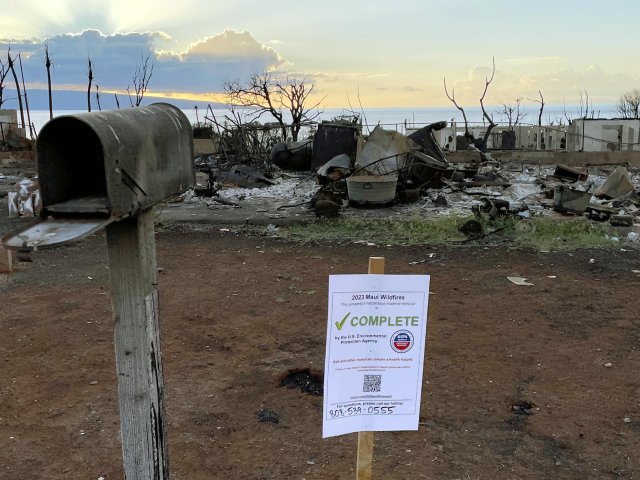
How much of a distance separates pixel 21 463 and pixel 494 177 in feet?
49.1

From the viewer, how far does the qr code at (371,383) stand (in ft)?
8.58

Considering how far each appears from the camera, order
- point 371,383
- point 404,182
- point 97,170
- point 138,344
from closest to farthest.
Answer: point 97,170 < point 138,344 < point 371,383 < point 404,182

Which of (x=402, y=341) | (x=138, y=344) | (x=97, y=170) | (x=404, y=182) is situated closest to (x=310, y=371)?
(x=402, y=341)

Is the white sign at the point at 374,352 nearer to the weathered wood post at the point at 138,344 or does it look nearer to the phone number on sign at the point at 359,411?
the phone number on sign at the point at 359,411

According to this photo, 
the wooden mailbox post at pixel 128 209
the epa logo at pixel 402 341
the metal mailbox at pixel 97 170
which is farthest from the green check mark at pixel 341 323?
the metal mailbox at pixel 97 170

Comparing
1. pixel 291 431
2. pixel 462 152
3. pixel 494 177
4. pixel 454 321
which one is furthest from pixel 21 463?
pixel 462 152

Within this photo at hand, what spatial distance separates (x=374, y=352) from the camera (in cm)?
260

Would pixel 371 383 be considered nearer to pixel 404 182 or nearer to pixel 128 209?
pixel 128 209

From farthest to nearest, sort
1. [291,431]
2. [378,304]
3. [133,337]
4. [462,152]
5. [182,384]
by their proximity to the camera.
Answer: [462,152], [182,384], [291,431], [378,304], [133,337]

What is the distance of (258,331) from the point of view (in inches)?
239

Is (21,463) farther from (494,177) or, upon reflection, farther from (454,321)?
(494,177)

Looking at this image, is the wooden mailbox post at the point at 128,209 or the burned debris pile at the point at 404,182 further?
the burned debris pile at the point at 404,182

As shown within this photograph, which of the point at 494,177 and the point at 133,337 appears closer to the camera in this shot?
the point at 133,337

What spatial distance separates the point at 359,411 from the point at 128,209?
1404mm
